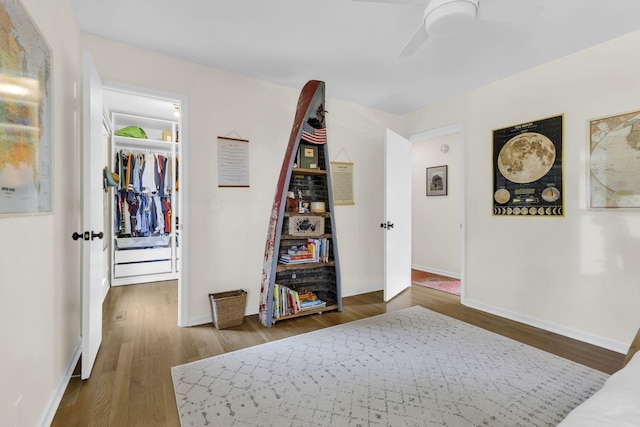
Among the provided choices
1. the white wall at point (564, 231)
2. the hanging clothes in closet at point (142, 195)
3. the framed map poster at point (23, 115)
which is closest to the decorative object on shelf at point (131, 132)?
the hanging clothes in closet at point (142, 195)

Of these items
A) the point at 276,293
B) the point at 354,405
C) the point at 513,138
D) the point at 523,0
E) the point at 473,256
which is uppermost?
the point at 523,0

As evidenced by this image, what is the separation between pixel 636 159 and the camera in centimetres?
231

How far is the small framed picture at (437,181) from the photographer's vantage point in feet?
16.6

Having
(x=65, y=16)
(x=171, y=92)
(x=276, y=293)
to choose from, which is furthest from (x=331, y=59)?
(x=276, y=293)

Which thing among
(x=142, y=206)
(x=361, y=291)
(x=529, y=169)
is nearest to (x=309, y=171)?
(x=361, y=291)

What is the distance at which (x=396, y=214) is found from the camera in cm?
377

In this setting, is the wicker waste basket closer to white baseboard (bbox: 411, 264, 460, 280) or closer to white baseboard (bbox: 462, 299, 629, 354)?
white baseboard (bbox: 462, 299, 629, 354)

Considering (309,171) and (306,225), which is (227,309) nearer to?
(306,225)

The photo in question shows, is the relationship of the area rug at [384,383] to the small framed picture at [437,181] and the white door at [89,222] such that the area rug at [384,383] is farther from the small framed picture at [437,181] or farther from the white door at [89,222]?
the small framed picture at [437,181]

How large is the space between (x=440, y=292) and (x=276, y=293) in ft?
7.61

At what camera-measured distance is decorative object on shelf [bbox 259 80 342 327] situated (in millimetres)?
2910

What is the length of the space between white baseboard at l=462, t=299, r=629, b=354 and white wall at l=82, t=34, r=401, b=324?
1.93 metres

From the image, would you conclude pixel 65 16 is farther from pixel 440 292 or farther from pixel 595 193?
pixel 440 292

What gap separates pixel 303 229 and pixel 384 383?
1.61 metres
